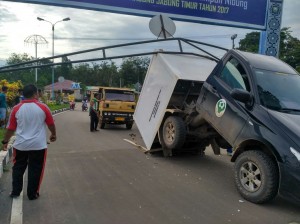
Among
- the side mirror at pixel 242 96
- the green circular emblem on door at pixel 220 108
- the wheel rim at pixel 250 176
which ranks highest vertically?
the side mirror at pixel 242 96

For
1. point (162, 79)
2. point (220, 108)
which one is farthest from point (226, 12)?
point (220, 108)

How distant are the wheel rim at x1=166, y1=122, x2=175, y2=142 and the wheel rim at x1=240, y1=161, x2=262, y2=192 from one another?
270cm

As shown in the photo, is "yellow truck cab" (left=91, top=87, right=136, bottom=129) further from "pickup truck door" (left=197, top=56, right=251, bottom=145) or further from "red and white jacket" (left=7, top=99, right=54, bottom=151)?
"red and white jacket" (left=7, top=99, right=54, bottom=151)

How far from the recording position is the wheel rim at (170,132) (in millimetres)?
8312

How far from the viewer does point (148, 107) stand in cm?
959

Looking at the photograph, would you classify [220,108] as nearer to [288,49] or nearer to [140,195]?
[140,195]

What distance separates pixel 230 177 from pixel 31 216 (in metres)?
4.05

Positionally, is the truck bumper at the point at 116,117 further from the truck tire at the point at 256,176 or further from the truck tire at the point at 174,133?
the truck tire at the point at 256,176

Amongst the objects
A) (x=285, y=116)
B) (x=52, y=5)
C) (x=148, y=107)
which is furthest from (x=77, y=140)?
(x=285, y=116)

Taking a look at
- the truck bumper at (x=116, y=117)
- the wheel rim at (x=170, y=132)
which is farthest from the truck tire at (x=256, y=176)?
the truck bumper at (x=116, y=117)

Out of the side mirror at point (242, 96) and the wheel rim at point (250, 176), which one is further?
the side mirror at point (242, 96)

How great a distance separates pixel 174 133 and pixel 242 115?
2.52m

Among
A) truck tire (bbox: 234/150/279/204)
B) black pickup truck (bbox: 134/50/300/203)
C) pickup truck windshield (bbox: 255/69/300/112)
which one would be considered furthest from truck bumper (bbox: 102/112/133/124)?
truck tire (bbox: 234/150/279/204)

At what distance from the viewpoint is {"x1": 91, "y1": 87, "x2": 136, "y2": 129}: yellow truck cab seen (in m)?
16.8
